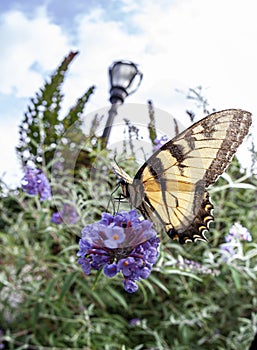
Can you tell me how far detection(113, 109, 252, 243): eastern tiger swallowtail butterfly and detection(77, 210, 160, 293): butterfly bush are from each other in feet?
0.47

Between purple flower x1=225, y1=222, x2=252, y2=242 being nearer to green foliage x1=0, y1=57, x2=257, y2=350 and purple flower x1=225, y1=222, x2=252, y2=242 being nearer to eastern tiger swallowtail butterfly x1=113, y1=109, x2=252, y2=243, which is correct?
green foliage x1=0, y1=57, x2=257, y2=350

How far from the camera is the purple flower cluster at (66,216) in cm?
198

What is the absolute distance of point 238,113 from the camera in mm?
919

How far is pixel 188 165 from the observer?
37.8 inches

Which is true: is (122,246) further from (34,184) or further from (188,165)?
(34,184)

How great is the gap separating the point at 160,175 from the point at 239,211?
1.54 meters

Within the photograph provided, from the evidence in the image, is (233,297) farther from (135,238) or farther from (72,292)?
(135,238)

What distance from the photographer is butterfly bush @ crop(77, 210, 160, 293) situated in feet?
2.54

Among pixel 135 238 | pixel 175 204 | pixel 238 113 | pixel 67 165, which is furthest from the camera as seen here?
pixel 67 165

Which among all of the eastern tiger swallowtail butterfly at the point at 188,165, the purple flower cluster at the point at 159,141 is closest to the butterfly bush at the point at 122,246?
the eastern tiger swallowtail butterfly at the point at 188,165

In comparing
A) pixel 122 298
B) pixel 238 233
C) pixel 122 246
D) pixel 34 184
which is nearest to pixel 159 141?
pixel 238 233

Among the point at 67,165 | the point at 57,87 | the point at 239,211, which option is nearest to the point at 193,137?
the point at 239,211

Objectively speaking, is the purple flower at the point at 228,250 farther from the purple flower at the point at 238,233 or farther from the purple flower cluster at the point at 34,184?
the purple flower cluster at the point at 34,184

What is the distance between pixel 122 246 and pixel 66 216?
4.10 feet
